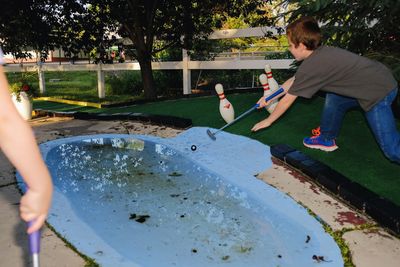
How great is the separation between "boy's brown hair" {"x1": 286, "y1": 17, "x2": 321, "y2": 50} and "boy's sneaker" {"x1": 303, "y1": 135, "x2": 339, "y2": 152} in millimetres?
1082

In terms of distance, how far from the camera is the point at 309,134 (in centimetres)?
463

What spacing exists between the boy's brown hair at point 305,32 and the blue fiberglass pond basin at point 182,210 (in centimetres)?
125

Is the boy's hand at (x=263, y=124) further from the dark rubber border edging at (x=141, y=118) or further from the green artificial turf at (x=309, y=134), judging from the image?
the dark rubber border edging at (x=141, y=118)

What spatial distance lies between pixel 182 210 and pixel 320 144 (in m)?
1.77

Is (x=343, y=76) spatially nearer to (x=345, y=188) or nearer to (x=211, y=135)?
(x=345, y=188)

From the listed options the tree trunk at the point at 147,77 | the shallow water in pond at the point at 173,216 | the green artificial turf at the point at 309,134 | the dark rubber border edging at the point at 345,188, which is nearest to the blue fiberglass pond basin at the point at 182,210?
the shallow water in pond at the point at 173,216

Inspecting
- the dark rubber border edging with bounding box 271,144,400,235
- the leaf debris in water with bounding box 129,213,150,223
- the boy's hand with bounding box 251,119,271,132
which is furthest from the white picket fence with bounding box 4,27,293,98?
the leaf debris in water with bounding box 129,213,150,223

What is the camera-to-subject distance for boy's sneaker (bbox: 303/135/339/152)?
13.3ft

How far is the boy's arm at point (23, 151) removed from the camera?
33.8 inches

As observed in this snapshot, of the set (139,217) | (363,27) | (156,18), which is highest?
(156,18)

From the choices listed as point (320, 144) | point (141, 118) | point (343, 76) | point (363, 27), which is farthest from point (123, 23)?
point (343, 76)

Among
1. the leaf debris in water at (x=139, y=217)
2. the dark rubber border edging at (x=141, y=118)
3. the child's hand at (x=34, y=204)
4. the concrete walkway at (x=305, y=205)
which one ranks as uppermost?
the child's hand at (x=34, y=204)

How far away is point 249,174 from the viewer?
3.81m

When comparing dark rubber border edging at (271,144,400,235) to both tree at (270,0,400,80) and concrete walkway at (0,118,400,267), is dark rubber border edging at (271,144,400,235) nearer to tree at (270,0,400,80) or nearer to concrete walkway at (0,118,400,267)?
concrete walkway at (0,118,400,267)
